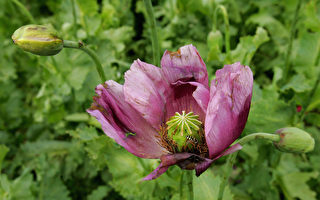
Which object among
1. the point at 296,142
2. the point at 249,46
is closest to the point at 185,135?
the point at 296,142

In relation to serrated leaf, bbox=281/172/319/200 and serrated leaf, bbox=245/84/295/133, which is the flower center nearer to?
serrated leaf, bbox=245/84/295/133

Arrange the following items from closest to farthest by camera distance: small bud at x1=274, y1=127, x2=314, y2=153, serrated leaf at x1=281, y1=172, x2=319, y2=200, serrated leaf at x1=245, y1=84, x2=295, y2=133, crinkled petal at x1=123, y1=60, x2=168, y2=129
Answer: small bud at x1=274, y1=127, x2=314, y2=153
crinkled petal at x1=123, y1=60, x2=168, y2=129
serrated leaf at x1=245, y1=84, x2=295, y2=133
serrated leaf at x1=281, y1=172, x2=319, y2=200

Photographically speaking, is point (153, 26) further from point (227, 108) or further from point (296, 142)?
point (296, 142)

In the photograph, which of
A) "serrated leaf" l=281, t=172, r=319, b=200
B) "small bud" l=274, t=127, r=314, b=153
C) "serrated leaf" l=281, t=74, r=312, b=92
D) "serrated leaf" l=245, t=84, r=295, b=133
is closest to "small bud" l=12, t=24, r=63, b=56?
"small bud" l=274, t=127, r=314, b=153

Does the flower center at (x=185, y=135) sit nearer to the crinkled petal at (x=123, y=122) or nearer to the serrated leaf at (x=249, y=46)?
the crinkled petal at (x=123, y=122)

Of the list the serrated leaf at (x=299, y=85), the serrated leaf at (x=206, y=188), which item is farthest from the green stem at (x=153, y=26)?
the serrated leaf at (x=299, y=85)

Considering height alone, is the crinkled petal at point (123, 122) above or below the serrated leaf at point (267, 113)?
above

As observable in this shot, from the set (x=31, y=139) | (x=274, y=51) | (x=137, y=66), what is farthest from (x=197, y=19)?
(x=137, y=66)
